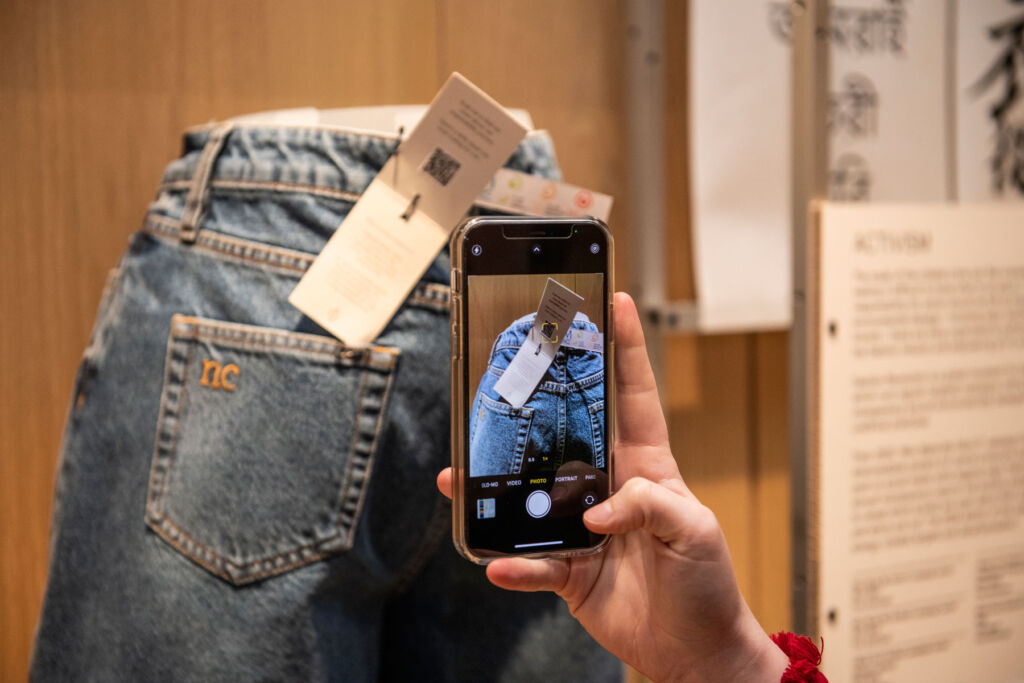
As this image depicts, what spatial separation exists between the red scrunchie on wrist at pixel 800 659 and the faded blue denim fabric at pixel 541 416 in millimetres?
137

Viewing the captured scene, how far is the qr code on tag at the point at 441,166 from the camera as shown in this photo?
45cm

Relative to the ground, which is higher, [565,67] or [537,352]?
[565,67]

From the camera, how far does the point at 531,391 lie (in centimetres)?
37

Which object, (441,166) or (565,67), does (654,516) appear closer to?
(441,166)

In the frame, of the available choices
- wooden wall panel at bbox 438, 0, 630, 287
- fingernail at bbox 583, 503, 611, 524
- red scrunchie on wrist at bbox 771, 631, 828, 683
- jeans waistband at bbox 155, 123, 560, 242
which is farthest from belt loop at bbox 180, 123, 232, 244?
red scrunchie on wrist at bbox 771, 631, 828, 683

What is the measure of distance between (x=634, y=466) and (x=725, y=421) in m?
0.60

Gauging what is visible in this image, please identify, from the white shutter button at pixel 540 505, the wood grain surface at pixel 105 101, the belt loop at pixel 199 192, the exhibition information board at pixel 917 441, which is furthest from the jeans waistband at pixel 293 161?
the exhibition information board at pixel 917 441

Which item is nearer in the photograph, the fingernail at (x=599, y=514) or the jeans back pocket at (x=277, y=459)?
the fingernail at (x=599, y=514)

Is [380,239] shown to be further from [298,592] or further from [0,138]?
[0,138]

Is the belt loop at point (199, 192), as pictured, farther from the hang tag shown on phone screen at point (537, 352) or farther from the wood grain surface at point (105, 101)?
the hang tag shown on phone screen at point (537, 352)

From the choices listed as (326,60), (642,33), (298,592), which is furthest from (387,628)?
(642,33)

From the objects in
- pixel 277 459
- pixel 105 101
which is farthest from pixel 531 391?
pixel 105 101

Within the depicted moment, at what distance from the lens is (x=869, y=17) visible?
789 mm

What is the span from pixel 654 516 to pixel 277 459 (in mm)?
252
